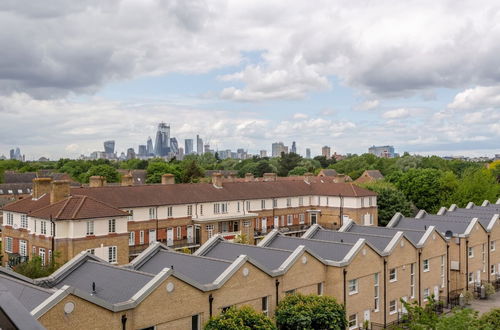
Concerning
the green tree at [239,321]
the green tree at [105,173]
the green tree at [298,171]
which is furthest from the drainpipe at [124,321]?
the green tree at [298,171]

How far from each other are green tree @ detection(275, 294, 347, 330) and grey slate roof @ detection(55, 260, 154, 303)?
25.7 feet

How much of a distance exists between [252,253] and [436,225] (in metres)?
25.1

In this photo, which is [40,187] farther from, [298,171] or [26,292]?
[298,171]

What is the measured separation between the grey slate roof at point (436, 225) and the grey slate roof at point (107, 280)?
32.3m

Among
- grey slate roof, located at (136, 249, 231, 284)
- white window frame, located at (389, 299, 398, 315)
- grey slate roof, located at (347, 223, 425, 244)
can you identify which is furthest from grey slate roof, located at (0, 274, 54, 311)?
grey slate roof, located at (347, 223, 425, 244)

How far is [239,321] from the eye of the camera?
2269cm

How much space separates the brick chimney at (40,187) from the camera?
5794 cm

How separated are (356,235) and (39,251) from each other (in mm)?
33805

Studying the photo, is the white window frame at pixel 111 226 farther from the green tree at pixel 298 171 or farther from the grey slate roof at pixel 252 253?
the green tree at pixel 298 171

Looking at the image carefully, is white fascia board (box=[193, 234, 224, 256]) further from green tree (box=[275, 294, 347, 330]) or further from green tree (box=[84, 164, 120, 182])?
green tree (box=[84, 164, 120, 182])

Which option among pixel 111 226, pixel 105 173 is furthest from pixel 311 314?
pixel 105 173

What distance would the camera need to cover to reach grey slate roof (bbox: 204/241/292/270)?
30484 mm

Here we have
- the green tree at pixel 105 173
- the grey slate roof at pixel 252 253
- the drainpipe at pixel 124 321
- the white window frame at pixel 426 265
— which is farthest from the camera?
the green tree at pixel 105 173

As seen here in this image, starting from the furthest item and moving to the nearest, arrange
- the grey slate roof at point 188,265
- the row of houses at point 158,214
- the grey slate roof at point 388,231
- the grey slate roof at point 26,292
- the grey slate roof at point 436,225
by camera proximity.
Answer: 1. the row of houses at point 158,214
2. the grey slate roof at point 436,225
3. the grey slate roof at point 388,231
4. the grey slate roof at point 188,265
5. the grey slate roof at point 26,292
